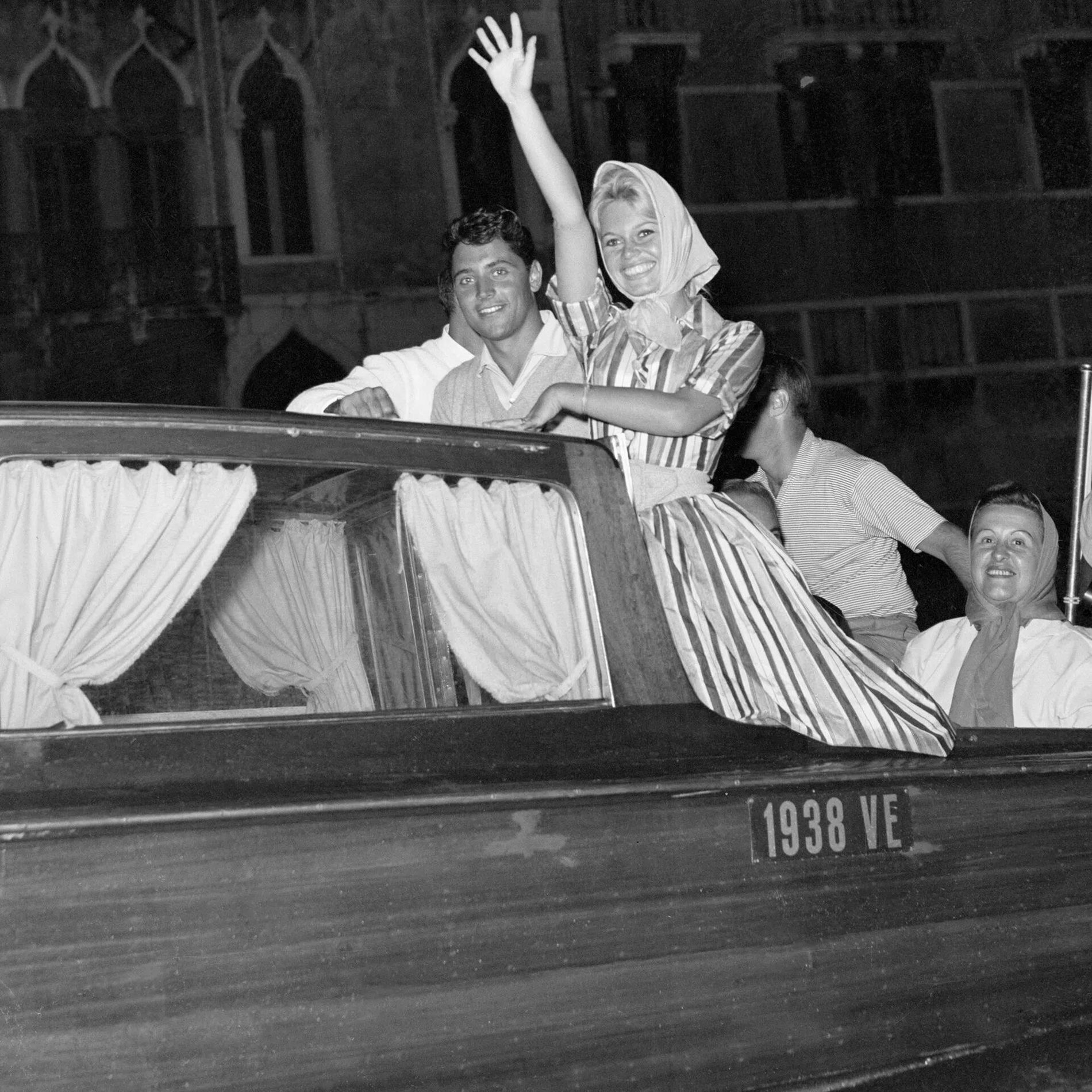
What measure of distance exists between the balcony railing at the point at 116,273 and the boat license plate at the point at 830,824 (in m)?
12.0

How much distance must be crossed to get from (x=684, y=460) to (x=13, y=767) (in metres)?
1.40

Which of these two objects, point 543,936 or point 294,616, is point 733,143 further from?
point 543,936

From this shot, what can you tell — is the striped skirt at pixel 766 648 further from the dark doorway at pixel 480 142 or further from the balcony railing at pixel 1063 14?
the balcony railing at pixel 1063 14

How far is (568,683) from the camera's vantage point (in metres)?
2.28

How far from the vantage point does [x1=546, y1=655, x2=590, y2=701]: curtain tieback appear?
227 cm

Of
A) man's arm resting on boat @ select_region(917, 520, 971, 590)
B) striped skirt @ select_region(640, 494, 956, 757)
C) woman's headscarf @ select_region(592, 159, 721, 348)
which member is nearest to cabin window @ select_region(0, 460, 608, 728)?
striped skirt @ select_region(640, 494, 956, 757)

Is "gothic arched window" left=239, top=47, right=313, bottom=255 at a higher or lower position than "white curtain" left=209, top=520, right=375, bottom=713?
higher

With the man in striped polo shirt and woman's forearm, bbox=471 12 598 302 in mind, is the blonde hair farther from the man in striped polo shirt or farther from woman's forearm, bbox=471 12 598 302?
the man in striped polo shirt

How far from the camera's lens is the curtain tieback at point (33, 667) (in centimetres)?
Result: 192

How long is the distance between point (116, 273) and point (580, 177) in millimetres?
4245

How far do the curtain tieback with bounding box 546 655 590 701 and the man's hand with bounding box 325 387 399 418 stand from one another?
73 centimetres

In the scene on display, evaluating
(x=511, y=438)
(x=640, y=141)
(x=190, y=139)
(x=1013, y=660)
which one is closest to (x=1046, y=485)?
(x=640, y=141)

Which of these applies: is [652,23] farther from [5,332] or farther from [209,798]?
[209,798]

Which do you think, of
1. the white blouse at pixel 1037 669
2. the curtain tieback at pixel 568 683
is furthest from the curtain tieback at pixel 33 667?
the white blouse at pixel 1037 669
